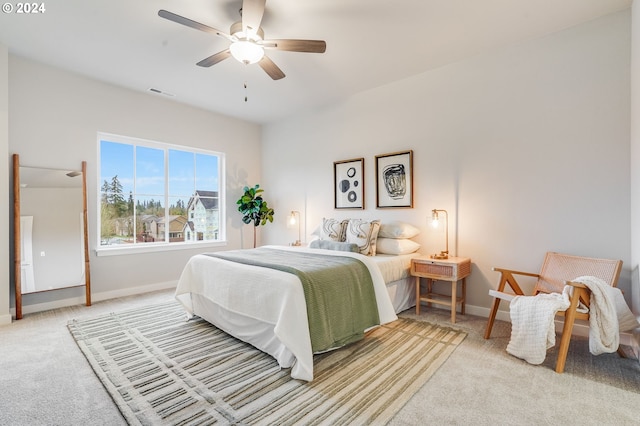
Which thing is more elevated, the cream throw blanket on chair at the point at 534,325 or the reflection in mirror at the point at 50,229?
the reflection in mirror at the point at 50,229

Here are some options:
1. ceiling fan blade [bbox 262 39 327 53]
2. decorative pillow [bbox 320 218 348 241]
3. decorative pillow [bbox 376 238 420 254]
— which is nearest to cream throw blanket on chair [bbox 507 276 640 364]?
decorative pillow [bbox 376 238 420 254]

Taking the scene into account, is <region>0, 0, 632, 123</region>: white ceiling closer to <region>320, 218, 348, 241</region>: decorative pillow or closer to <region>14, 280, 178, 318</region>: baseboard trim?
<region>320, 218, 348, 241</region>: decorative pillow

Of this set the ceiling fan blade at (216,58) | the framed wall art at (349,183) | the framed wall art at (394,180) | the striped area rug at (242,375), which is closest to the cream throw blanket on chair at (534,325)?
the striped area rug at (242,375)

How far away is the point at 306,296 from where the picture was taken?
221cm

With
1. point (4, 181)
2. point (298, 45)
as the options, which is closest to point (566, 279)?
point (298, 45)

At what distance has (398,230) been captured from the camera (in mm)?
3715

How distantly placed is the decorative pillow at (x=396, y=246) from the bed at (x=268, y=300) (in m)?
0.10

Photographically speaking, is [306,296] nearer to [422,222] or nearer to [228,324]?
[228,324]

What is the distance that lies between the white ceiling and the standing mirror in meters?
1.41

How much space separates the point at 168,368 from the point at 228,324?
639 millimetres

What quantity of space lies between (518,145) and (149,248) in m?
5.00

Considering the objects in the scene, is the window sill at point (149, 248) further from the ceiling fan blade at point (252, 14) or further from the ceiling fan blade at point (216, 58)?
the ceiling fan blade at point (252, 14)

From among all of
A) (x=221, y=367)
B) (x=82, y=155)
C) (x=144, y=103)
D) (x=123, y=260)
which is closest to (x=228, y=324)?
(x=221, y=367)

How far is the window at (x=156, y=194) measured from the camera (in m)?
4.26
